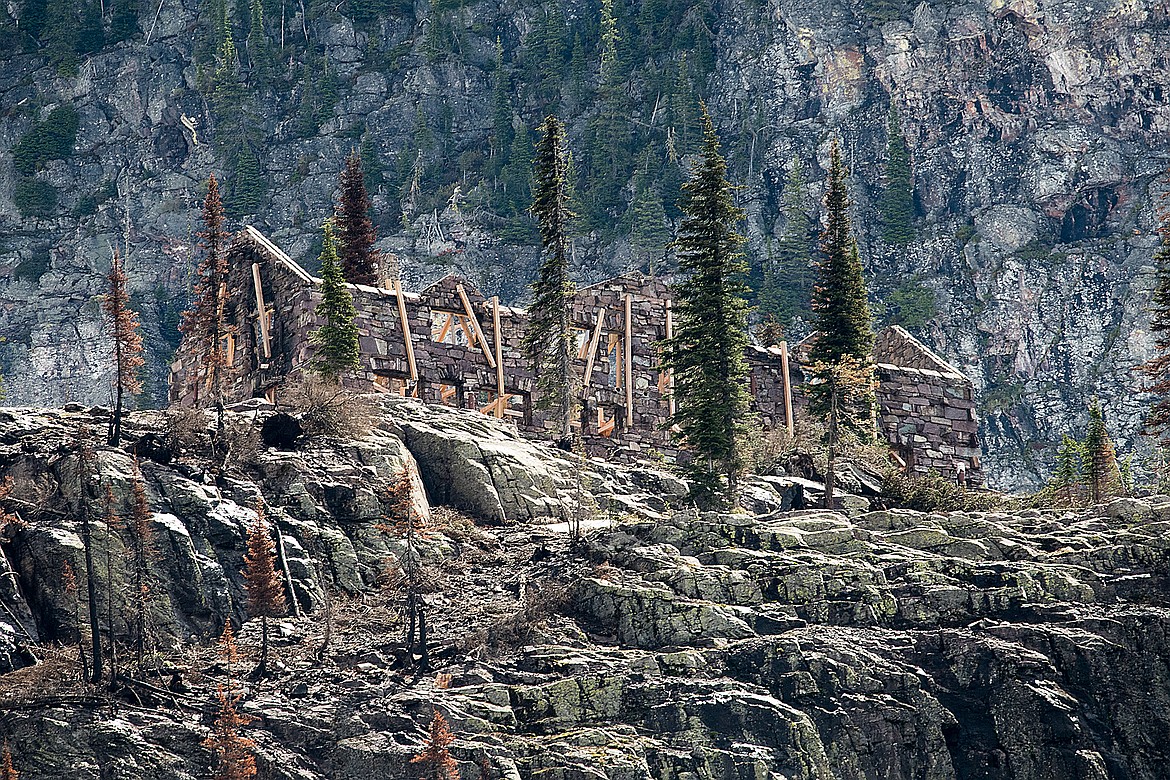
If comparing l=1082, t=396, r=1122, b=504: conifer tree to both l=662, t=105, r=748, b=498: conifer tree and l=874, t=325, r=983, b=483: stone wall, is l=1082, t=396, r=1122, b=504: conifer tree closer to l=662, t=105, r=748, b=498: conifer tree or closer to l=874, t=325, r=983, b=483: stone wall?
l=874, t=325, r=983, b=483: stone wall

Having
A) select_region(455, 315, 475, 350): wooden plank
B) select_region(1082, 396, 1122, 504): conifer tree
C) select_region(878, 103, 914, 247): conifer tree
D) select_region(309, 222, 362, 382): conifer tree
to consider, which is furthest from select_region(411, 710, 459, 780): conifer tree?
select_region(878, 103, 914, 247): conifer tree

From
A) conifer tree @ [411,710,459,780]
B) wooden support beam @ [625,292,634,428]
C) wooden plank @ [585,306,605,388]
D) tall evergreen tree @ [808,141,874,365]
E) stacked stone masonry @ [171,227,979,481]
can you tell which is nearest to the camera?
conifer tree @ [411,710,459,780]

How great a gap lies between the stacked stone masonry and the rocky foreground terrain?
1274 cm

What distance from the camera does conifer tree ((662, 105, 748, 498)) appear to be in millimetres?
53750

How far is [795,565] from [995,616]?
4.70 m

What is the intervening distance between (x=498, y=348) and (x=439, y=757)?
90.7ft

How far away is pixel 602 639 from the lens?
43.2m

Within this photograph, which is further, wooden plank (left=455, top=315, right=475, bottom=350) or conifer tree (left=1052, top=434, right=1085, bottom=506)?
wooden plank (left=455, top=315, right=475, bottom=350)

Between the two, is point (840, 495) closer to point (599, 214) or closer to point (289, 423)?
point (289, 423)

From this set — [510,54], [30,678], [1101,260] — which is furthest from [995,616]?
[510,54]

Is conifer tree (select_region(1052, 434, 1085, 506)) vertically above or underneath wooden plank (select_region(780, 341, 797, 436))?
underneath

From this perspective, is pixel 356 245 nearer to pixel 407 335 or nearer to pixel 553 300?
pixel 407 335

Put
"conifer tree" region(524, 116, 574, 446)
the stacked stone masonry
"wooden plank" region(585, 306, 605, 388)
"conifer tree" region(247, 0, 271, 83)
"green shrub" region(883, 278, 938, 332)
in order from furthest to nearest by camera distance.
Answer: "conifer tree" region(247, 0, 271, 83) < "green shrub" region(883, 278, 938, 332) < "wooden plank" region(585, 306, 605, 388) < the stacked stone masonry < "conifer tree" region(524, 116, 574, 446)

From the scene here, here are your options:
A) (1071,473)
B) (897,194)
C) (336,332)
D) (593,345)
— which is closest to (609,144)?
(897,194)
